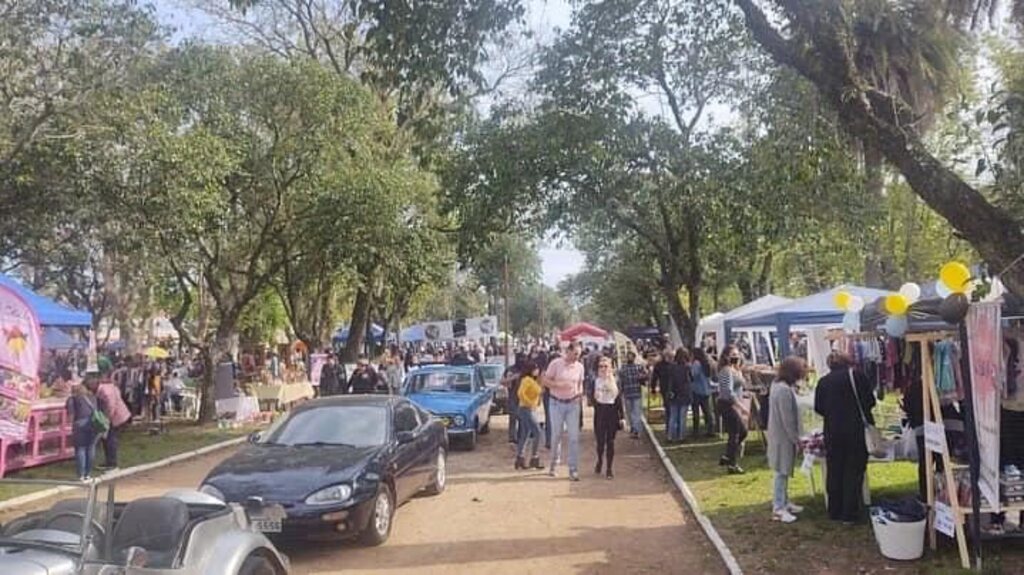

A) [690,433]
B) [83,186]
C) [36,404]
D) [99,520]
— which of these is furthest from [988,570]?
[83,186]

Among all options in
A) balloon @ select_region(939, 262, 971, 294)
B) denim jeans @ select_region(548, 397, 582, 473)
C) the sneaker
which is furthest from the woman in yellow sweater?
balloon @ select_region(939, 262, 971, 294)

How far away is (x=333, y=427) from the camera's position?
1027 centimetres

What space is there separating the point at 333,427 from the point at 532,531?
241 centimetres

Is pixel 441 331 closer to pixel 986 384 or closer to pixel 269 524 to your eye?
pixel 269 524

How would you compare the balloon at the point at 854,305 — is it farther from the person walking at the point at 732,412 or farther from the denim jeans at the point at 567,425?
the denim jeans at the point at 567,425

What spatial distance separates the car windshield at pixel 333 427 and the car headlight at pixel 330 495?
120 cm

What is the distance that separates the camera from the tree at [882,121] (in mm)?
7023

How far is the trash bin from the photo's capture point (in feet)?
26.1

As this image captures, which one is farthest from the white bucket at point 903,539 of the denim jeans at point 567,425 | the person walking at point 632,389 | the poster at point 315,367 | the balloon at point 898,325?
the poster at point 315,367

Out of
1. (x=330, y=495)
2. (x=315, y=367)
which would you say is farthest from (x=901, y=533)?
(x=315, y=367)

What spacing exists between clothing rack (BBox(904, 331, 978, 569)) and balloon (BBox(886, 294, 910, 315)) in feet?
0.90

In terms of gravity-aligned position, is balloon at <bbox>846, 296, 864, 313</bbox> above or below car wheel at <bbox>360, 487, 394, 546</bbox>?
above

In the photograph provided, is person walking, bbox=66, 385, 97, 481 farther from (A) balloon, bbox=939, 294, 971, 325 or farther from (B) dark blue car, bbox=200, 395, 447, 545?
(A) balloon, bbox=939, 294, 971, 325

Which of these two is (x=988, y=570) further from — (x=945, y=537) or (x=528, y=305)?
(x=528, y=305)
